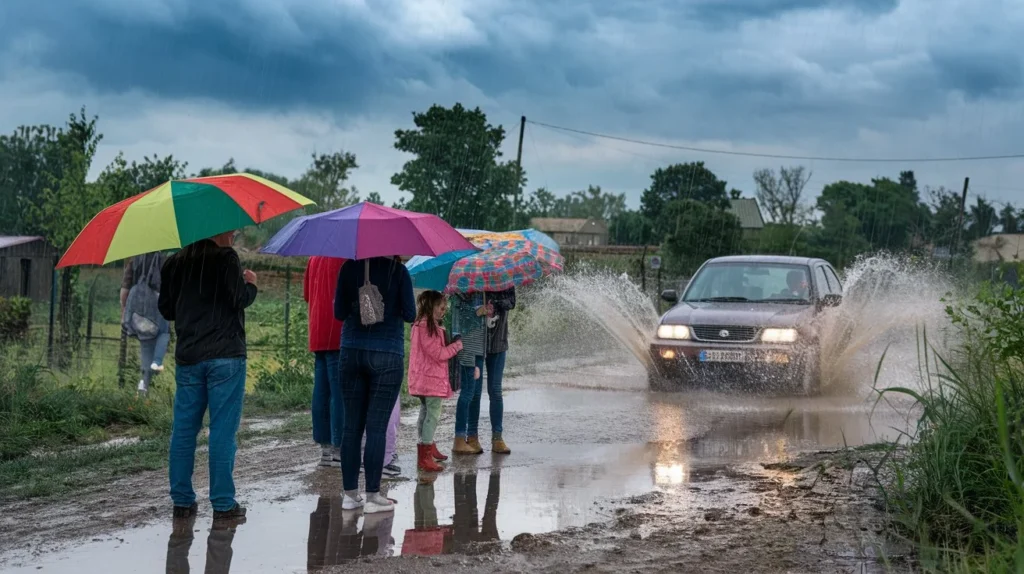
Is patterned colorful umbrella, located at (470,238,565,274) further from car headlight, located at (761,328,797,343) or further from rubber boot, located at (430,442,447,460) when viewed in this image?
car headlight, located at (761,328,797,343)

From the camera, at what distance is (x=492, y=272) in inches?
332

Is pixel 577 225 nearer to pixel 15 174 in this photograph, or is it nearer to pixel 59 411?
pixel 15 174

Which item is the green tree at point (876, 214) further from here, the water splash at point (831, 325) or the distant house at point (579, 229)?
the water splash at point (831, 325)

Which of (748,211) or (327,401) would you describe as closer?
(327,401)

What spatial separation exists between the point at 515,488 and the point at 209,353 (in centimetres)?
235

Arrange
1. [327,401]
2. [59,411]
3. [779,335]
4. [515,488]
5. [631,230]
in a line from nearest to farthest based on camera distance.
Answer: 1. [515,488]
2. [327,401]
3. [59,411]
4. [779,335]
5. [631,230]

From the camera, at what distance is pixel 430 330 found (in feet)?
25.6

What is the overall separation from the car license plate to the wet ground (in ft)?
8.32

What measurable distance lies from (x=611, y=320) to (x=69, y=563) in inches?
449

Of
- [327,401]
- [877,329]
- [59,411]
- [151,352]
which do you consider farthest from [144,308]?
[877,329]

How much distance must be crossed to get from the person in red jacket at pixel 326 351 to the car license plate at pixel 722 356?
19.1 ft

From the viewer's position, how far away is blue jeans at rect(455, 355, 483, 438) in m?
8.59

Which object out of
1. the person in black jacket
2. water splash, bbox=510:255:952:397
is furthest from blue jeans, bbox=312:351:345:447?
water splash, bbox=510:255:952:397

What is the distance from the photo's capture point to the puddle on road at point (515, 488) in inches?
221
